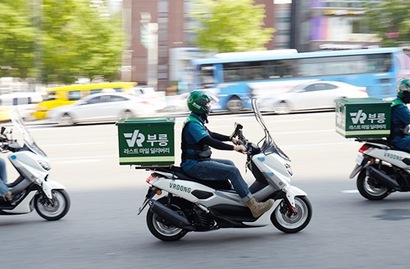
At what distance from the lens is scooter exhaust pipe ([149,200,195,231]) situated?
7039 mm

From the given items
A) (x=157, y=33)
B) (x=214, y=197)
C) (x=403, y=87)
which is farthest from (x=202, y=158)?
(x=157, y=33)

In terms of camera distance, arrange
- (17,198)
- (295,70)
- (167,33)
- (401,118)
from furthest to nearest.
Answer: (167,33)
(295,70)
(401,118)
(17,198)

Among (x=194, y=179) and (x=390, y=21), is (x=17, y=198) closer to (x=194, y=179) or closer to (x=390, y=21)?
(x=194, y=179)

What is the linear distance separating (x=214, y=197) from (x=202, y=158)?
0.41 meters

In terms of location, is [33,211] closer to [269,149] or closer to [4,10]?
[269,149]

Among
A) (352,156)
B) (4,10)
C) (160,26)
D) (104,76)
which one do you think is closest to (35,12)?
(4,10)

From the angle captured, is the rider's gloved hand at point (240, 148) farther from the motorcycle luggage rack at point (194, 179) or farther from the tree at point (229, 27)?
the tree at point (229, 27)

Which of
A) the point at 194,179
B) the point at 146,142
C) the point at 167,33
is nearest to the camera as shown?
the point at 194,179

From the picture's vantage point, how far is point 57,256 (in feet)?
22.5

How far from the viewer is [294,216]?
24.2 ft

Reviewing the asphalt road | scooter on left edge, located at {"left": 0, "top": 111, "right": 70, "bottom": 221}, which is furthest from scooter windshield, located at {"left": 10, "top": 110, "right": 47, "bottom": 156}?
the asphalt road

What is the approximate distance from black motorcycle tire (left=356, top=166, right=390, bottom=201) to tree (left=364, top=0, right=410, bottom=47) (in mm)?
35934

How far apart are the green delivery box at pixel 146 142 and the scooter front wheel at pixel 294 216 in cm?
124

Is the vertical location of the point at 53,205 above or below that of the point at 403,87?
below
